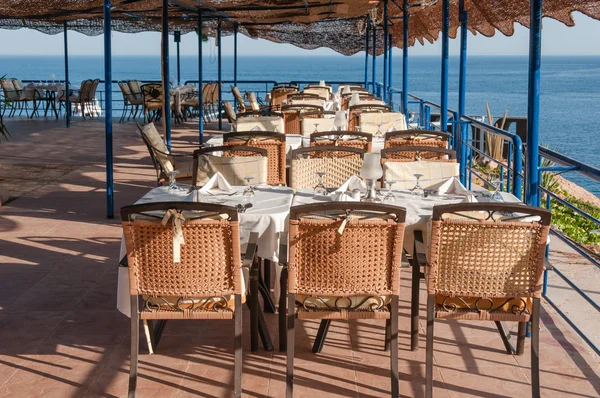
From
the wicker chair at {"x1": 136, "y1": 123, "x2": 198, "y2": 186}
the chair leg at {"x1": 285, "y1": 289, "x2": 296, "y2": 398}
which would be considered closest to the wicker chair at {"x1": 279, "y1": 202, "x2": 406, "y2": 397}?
the chair leg at {"x1": 285, "y1": 289, "x2": 296, "y2": 398}

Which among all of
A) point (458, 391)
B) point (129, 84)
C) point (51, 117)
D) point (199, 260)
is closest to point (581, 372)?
point (458, 391)

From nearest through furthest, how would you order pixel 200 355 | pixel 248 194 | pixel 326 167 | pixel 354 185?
1. pixel 200 355
2. pixel 248 194
3. pixel 354 185
4. pixel 326 167

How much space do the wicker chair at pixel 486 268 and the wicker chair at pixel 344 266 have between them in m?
0.14

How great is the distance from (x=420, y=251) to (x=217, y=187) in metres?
1.34

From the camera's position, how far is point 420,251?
11.5ft

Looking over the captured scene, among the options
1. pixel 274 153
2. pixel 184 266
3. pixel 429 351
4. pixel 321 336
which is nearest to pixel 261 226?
pixel 321 336

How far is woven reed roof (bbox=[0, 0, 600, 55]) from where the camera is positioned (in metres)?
8.12

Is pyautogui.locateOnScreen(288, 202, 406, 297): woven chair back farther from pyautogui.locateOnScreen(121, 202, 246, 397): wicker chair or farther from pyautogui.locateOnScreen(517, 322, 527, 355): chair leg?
pyautogui.locateOnScreen(517, 322, 527, 355): chair leg

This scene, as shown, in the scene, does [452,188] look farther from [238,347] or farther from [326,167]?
[238,347]

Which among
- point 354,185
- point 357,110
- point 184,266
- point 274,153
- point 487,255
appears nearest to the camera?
point 487,255

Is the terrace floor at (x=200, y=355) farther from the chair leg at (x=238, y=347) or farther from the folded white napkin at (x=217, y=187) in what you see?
the folded white napkin at (x=217, y=187)

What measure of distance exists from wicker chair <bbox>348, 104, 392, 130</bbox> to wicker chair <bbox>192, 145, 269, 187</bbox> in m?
3.09

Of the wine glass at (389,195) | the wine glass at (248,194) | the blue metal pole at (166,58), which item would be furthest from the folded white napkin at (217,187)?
the blue metal pole at (166,58)

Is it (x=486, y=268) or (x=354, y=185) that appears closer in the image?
(x=486, y=268)
